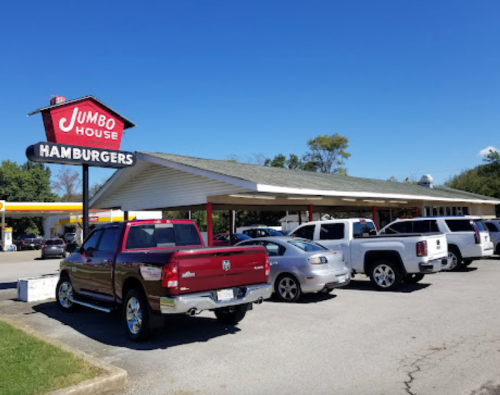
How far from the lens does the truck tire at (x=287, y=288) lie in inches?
386

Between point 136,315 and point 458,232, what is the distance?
1156cm

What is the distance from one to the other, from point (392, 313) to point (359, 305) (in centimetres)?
99

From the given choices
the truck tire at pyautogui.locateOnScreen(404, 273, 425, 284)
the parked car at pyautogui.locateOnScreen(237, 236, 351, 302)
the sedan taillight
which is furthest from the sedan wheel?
the truck tire at pyautogui.locateOnScreen(404, 273, 425, 284)

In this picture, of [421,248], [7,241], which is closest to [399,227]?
[421,248]

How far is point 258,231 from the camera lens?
2470 centimetres

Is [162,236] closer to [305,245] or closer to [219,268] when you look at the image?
[219,268]

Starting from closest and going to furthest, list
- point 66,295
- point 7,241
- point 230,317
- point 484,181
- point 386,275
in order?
1. point 230,317
2. point 66,295
3. point 386,275
4. point 7,241
5. point 484,181

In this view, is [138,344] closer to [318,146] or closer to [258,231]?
[258,231]

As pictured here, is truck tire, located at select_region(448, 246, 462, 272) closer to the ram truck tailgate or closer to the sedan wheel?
the sedan wheel

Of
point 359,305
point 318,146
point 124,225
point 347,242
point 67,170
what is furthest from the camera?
point 67,170

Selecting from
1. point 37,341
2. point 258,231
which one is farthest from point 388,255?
point 258,231

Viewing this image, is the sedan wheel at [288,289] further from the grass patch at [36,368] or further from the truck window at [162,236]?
the grass patch at [36,368]

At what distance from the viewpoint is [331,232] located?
12469 millimetres

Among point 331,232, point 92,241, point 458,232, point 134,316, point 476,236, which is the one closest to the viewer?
point 134,316
